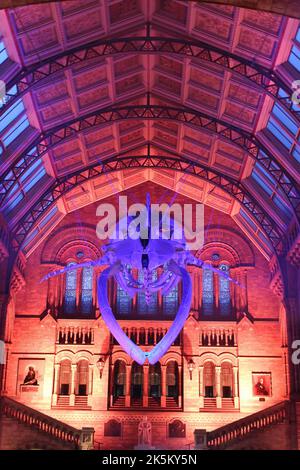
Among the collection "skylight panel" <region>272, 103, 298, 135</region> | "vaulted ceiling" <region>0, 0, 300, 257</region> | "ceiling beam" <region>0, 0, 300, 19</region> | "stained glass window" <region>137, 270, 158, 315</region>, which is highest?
"vaulted ceiling" <region>0, 0, 300, 257</region>

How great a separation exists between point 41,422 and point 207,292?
1072 cm

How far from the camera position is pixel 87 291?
32.4 m

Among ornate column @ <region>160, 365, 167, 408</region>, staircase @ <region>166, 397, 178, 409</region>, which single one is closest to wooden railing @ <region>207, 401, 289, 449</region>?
staircase @ <region>166, 397, 178, 409</region>

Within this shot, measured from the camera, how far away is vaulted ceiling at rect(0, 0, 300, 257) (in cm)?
1964

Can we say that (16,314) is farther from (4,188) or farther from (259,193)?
(259,193)

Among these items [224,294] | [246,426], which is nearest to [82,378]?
[224,294]

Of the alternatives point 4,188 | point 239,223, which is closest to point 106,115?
point 4,188

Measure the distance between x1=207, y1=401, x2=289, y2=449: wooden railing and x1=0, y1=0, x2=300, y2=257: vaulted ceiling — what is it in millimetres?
7543

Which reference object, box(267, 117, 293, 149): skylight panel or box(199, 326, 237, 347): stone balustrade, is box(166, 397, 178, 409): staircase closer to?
box(199, 326, 237, 347): stone balustrade

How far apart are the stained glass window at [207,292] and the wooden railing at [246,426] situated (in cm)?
665

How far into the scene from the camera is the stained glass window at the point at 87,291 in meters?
32.1

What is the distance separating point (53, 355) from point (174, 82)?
14536 millimetres

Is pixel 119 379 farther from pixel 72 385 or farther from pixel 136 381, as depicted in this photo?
pixel 72 385

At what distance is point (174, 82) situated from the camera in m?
24.2
